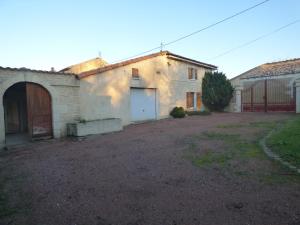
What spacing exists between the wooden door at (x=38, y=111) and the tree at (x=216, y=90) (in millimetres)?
15738

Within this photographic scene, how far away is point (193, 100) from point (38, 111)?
14.8 meters

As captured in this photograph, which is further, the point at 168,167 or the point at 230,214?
the point at 168,167

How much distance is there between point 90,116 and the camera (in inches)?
514

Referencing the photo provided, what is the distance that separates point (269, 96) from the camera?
2238cm

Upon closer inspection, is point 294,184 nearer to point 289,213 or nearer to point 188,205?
point 289,213

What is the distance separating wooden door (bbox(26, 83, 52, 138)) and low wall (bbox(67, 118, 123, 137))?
1083mm

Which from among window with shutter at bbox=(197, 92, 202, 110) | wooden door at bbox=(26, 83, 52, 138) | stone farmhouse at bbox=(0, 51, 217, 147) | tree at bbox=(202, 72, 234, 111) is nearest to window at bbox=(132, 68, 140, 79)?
stone farmhouse at bbox=(0, 51, 217, 147)

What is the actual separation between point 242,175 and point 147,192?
A: 2.20 m

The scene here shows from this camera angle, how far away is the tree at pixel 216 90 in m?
22.5

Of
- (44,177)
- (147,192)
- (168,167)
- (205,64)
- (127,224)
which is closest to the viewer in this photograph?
(127,224)

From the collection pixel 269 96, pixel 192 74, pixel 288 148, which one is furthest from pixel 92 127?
pixel 269 96

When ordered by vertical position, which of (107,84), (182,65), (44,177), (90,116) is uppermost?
(182,65)

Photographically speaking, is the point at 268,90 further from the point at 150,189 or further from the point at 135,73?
the point at 150,189

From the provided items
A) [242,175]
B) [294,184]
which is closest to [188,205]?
[242,175]
